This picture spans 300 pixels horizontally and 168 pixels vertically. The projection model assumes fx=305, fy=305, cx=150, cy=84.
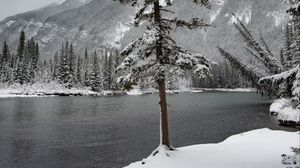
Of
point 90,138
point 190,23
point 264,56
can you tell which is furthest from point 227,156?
point 90,138

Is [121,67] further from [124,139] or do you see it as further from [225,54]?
[124,139]

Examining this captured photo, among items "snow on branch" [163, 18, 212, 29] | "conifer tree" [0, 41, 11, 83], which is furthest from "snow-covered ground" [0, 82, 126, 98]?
"snow on branch" [163, 18, 212, 29]

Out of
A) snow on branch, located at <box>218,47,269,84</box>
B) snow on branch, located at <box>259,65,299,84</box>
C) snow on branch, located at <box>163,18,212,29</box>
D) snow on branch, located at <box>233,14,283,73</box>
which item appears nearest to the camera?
snow on branch, located at <box>259,65,299,84</box>

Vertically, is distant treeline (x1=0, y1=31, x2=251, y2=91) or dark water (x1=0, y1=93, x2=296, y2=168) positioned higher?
distant treeline (x1=0, y1=31, x2=251, y2=91)

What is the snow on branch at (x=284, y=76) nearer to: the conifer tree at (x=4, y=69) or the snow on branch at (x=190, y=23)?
the snow on branch at (x=190, y=23)

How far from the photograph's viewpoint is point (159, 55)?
52.3 feet

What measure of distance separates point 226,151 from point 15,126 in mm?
26150

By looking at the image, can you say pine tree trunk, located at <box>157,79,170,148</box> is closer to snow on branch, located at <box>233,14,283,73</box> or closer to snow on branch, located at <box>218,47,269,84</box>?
snow on branch, located at <box>218,47,269,84</box>

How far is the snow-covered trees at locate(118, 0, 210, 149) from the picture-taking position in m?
15.2

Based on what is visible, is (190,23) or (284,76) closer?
(284,76)

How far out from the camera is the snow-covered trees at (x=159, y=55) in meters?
15.2

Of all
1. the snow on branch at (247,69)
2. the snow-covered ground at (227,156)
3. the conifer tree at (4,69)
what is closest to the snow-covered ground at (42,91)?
the conifer tree at (4,69)

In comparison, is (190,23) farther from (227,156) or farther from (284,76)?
(284,76)

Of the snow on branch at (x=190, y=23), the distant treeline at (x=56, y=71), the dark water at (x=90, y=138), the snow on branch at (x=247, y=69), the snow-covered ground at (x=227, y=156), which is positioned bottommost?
the dark water at (x=90, y=138)
